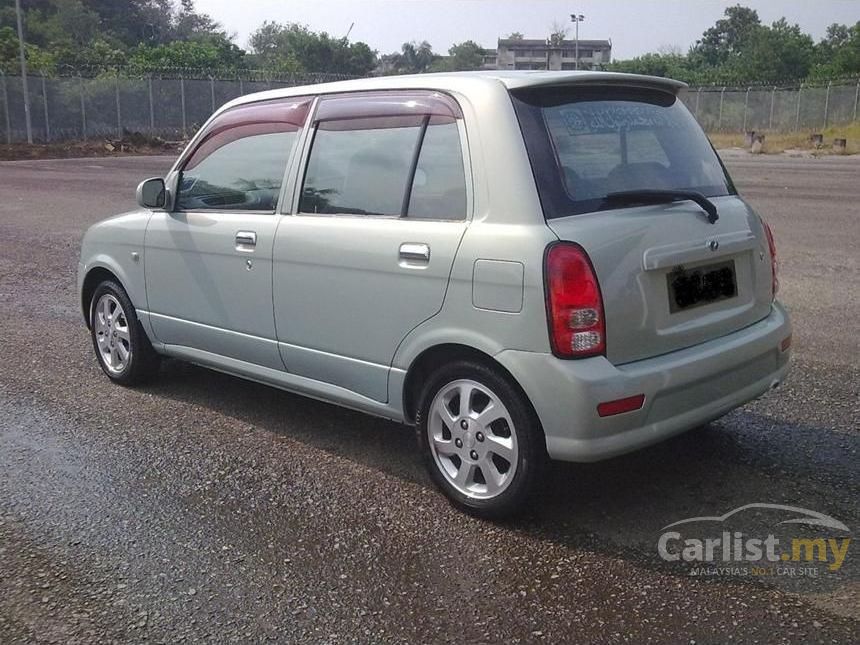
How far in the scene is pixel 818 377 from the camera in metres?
5.79

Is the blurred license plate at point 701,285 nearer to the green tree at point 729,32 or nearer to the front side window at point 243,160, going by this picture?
the front side window at point 243,160

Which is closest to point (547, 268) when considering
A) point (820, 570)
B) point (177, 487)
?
point (820, 570)

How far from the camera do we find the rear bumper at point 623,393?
11.8 ft

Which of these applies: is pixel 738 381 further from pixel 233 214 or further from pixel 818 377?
pixel 233 214

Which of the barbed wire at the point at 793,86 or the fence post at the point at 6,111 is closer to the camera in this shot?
the fence post at the point at 6,111

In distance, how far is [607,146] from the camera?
4027 millimetres

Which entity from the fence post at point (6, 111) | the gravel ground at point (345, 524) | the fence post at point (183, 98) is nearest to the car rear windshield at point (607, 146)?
the gravel ground at point (345, 524)

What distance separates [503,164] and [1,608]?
2529 mm

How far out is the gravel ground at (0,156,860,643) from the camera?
3213 mm

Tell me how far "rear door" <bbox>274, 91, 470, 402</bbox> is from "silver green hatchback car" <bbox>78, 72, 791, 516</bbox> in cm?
1

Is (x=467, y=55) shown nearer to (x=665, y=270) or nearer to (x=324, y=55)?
(x=324, y=55)

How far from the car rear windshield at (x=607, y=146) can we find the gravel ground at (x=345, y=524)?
1288 millimetres

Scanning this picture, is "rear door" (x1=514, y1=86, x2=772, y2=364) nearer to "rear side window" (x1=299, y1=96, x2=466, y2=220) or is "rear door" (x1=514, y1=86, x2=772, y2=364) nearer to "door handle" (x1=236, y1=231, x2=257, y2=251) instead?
"rear side window" (x1=299, y1=96, x2=466, y2=220)

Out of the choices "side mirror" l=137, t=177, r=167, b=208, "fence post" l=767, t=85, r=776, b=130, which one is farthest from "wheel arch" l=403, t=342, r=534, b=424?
"fence post" l=767, t=85, r=776, b=130
